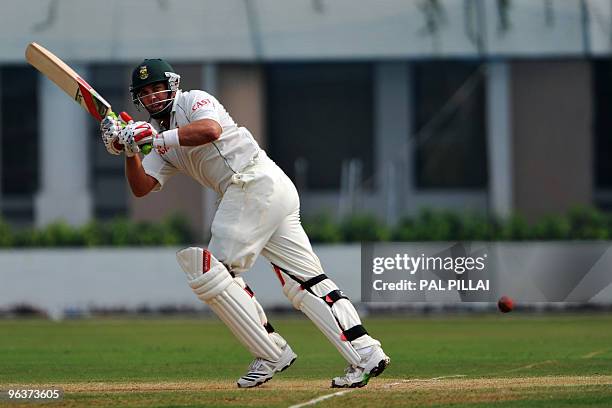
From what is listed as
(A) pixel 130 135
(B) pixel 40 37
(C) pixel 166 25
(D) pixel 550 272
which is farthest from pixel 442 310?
(A) pixel 130 135

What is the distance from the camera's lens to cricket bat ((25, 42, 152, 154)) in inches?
310

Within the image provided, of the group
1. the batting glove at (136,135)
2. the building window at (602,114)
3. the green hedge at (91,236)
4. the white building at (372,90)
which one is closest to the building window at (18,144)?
the white building at (372,90)

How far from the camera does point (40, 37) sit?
69.7 feet

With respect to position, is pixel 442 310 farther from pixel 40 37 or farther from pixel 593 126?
pixel 40 37

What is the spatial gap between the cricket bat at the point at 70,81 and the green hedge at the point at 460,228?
37.2 ft

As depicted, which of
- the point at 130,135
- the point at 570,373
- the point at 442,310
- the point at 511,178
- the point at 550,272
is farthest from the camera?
the point at 511,178

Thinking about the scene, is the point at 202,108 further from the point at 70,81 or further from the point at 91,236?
the point at 91,236

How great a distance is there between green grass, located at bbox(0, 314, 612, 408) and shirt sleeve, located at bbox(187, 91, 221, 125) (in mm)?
1453

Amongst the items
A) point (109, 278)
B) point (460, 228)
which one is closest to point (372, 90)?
point (460, 228)

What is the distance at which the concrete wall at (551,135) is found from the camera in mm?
22219

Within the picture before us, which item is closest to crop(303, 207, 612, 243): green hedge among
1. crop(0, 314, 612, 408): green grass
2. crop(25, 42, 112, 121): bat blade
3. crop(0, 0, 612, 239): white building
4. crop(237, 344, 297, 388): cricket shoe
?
crop(0, 0, 612, 239): white building

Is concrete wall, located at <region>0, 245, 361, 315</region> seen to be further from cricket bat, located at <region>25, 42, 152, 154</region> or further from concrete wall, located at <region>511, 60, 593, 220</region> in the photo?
cricket bat, located at <region>25, 42, 152, 154</region>

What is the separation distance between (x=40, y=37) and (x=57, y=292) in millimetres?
Result: 4831

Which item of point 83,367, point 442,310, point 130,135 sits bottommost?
point 442,310
